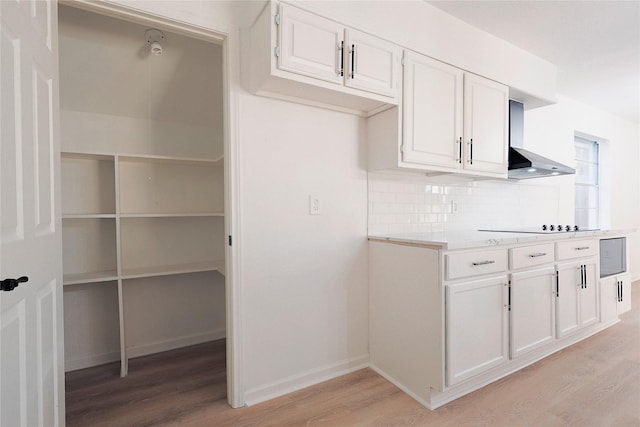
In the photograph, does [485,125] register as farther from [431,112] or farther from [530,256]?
[530,256]

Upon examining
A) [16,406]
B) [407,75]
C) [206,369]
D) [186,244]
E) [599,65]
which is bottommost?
[206,369]

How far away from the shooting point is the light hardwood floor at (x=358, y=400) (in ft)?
5.45

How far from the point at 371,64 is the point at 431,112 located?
21.7 inches

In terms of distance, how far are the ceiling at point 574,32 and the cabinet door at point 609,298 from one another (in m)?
2.06

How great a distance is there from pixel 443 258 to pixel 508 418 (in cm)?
89

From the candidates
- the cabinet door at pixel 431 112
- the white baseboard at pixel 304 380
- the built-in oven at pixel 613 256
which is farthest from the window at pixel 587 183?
the white baseboard at pixel 304 380

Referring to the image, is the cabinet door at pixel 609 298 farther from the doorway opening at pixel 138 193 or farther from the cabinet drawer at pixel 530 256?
the doorway opening at pixel 138 193

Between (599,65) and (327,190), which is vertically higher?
(599,65)

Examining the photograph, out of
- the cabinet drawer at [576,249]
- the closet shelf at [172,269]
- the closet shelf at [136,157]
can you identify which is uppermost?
the closet shelf at [136,157]

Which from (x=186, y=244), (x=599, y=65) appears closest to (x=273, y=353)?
(x=186, y=244)

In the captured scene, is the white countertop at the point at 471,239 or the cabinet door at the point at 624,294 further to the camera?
the cabinet door at the point at 624,294

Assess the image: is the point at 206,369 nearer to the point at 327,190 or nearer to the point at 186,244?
the point at 186,244

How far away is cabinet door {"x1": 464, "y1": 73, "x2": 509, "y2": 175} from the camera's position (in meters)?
2.31

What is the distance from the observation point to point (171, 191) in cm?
260
